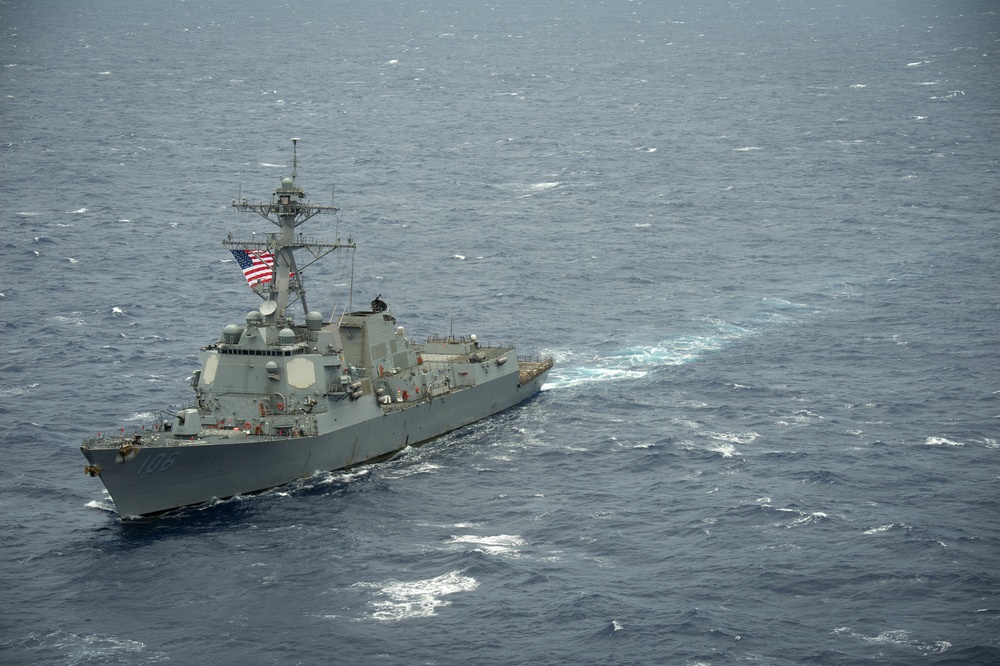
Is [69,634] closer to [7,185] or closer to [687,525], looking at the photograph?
[687,525]

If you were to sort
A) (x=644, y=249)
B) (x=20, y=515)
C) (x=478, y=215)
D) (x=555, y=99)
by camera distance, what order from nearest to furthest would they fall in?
1. (x=20, y=515)
2. (x=644, y=249)
3. (x=478, y=215)
4. (x=555, y=99)

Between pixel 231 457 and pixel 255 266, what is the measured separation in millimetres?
10504

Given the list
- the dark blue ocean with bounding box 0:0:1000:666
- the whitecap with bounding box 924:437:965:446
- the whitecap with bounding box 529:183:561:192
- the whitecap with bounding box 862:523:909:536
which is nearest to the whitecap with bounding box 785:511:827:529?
the dark blue ocean with bounding box 0:0:1000:666

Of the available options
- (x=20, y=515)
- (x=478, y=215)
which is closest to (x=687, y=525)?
(x=20, y=515)

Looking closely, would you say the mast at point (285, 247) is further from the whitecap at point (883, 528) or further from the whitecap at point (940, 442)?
the whitecap at point (940, 442)

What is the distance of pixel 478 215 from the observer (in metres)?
108

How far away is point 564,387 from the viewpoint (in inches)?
2864

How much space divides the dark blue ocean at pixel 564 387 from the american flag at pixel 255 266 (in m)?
8.61

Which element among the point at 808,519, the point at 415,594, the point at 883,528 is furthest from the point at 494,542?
the point at 883,528

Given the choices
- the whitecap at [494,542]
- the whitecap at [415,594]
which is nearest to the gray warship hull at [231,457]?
the whitecap at [494,542]

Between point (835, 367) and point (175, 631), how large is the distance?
40813mm

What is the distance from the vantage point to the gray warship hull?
53906 millimetres

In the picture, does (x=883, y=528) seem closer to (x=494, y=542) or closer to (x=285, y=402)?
(x=494, y=542)

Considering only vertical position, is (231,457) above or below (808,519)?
above
